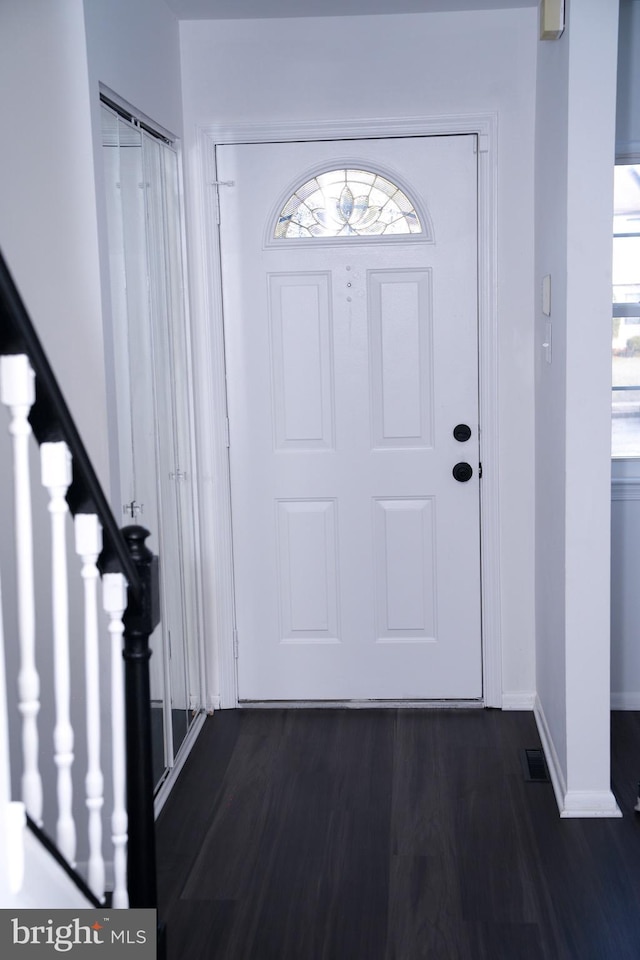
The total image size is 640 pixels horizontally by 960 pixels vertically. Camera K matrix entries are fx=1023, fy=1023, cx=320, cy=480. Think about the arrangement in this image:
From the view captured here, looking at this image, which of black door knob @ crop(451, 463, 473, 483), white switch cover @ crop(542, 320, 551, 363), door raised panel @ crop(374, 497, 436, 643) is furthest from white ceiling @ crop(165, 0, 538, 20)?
door raised panel @ crop(374, 497, 436, 643)

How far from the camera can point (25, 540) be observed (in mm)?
1596

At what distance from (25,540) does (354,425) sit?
2463mm

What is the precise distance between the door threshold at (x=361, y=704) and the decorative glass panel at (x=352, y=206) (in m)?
1.83

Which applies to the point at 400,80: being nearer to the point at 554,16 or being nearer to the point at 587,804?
the point at 554,16

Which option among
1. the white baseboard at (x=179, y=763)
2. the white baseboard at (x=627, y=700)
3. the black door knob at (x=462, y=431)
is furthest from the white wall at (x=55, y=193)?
the white baseboard at (x=627, y=700)

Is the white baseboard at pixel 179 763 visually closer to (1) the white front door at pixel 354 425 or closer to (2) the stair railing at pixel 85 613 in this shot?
(1) the white front door at pixel 354 425

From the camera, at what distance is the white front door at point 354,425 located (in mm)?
3869

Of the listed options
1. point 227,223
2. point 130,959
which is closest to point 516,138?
point 227,223

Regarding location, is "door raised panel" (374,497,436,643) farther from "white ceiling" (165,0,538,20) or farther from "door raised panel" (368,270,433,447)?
"white ceiling" (165,0,538,20)

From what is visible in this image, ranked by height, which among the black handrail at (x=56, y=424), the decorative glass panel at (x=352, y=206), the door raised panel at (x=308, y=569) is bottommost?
the door raised panel at (x=308, y=569)

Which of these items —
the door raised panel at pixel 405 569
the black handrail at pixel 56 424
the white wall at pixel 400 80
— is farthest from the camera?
the door raised panel at pixel 405 569

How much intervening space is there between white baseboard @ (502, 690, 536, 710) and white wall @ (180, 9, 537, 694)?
1.16m

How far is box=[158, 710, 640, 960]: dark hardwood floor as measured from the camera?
100 inches

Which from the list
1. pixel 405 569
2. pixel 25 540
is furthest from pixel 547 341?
pixel 25 540
